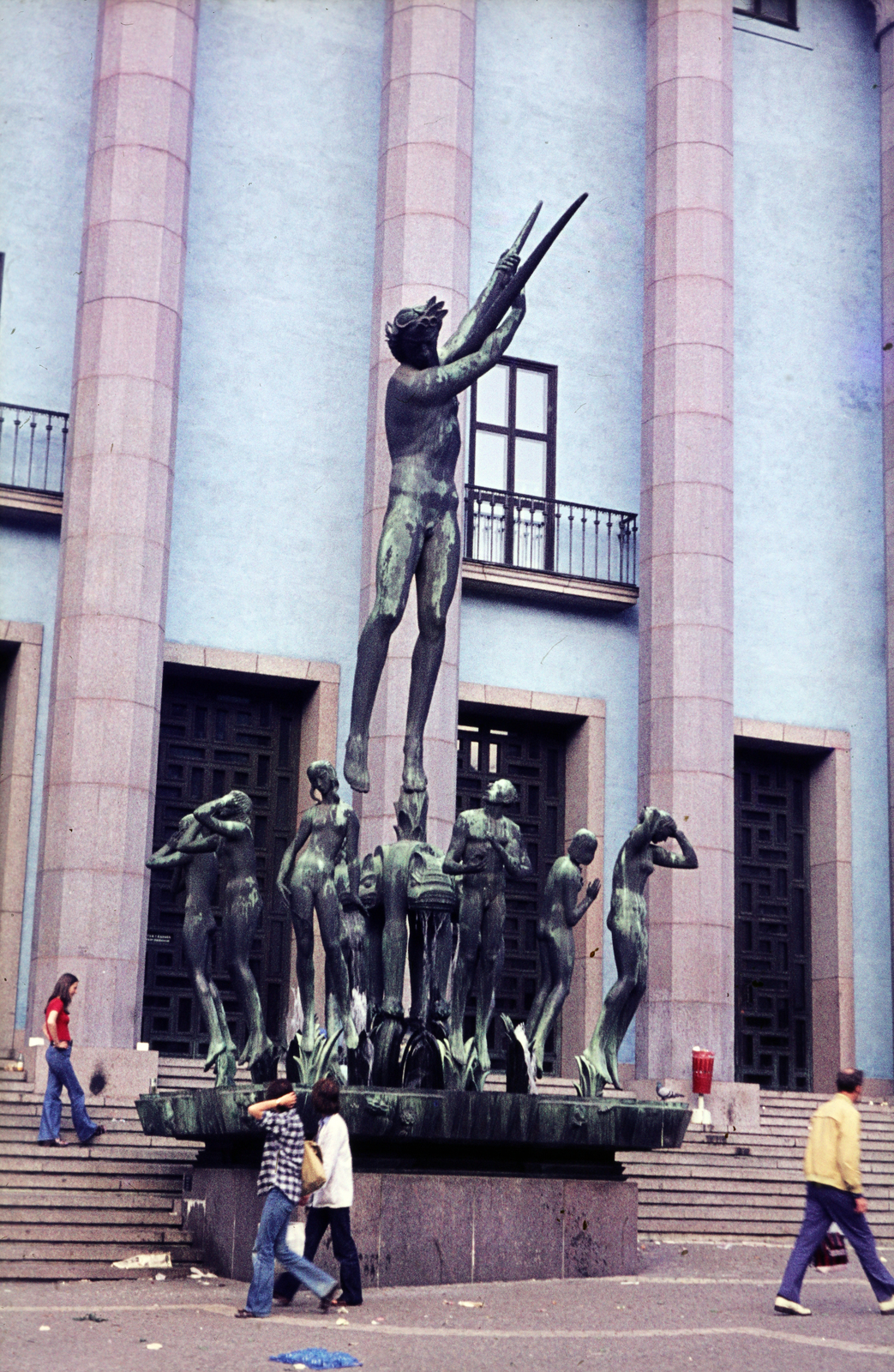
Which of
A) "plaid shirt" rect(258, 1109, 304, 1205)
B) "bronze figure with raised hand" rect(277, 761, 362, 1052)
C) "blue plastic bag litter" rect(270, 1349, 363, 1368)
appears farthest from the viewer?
"bronze figure with raised hand" rect(277, 761, 362, 1052)

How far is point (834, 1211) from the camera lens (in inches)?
428

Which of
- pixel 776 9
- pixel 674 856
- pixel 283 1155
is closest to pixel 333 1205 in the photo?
pixel 283 1155

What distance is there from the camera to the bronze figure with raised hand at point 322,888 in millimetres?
12859

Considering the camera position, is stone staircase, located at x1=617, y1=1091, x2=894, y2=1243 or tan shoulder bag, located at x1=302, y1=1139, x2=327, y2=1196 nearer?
tan shoulder bag, located at x1=302, y1=1139, x2=327, y2=1196

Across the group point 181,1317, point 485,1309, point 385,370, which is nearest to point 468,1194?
point 485,1309

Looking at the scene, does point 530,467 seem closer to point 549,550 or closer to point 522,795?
point 549,550

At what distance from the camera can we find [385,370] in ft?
75.0

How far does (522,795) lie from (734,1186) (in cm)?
780

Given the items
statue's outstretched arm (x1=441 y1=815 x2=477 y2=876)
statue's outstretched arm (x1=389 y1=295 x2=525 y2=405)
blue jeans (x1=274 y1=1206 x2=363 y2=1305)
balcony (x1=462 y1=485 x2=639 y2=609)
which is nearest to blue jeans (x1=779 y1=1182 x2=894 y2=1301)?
blue jeans (x1=274 y1=1206 x2=363 y2=1305)

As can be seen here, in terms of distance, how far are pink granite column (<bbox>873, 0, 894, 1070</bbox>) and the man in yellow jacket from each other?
47.2ft

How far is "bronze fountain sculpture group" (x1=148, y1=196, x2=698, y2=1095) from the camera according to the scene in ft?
42.6

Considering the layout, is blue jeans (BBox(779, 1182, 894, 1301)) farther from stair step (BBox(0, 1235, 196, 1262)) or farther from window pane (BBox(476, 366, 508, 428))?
A: window pane (BBox(476, 366, 508, 428))

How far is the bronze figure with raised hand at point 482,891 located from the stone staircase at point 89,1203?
2.65m

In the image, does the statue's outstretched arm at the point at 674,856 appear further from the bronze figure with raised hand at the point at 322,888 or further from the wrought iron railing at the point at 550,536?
the wrought iron railing at the point at 550,536
